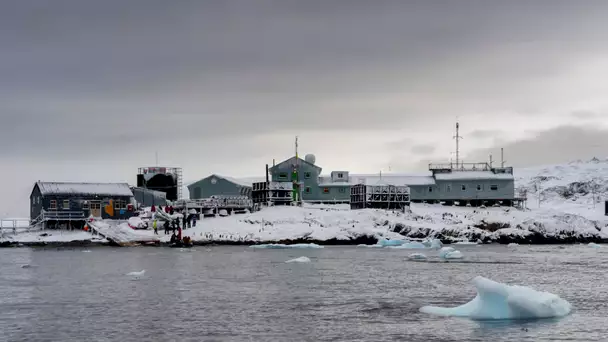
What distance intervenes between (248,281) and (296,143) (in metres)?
70.9

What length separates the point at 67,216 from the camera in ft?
293

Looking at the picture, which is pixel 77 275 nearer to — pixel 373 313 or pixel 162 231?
pixel 373 313

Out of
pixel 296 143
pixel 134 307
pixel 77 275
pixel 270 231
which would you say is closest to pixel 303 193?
pixel 296 143

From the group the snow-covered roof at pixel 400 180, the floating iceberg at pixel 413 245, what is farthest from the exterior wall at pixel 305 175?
the floating iceberg at pixel 413 245

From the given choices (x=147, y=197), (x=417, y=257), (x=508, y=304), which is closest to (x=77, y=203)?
(x=147, y=197)

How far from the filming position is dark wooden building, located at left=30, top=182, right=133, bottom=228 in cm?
8956

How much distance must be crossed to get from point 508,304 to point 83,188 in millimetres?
72065

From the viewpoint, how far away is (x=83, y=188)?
3629 inches

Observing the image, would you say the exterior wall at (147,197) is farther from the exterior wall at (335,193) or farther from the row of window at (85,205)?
the exterior wall at (335,193)

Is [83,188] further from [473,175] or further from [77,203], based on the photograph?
[473,175]

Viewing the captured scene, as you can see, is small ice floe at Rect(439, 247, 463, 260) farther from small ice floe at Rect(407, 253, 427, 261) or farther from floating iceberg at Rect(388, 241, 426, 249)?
floating iceberg at Rect(388, 241, 426, 249)

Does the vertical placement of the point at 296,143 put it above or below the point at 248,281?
above

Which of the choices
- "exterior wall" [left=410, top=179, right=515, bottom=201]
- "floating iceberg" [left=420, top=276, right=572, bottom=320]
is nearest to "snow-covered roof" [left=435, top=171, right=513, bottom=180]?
"exterior wall" [left=410, top=179, right=515, bottom=201]

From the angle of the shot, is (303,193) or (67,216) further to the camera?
(303,193)
